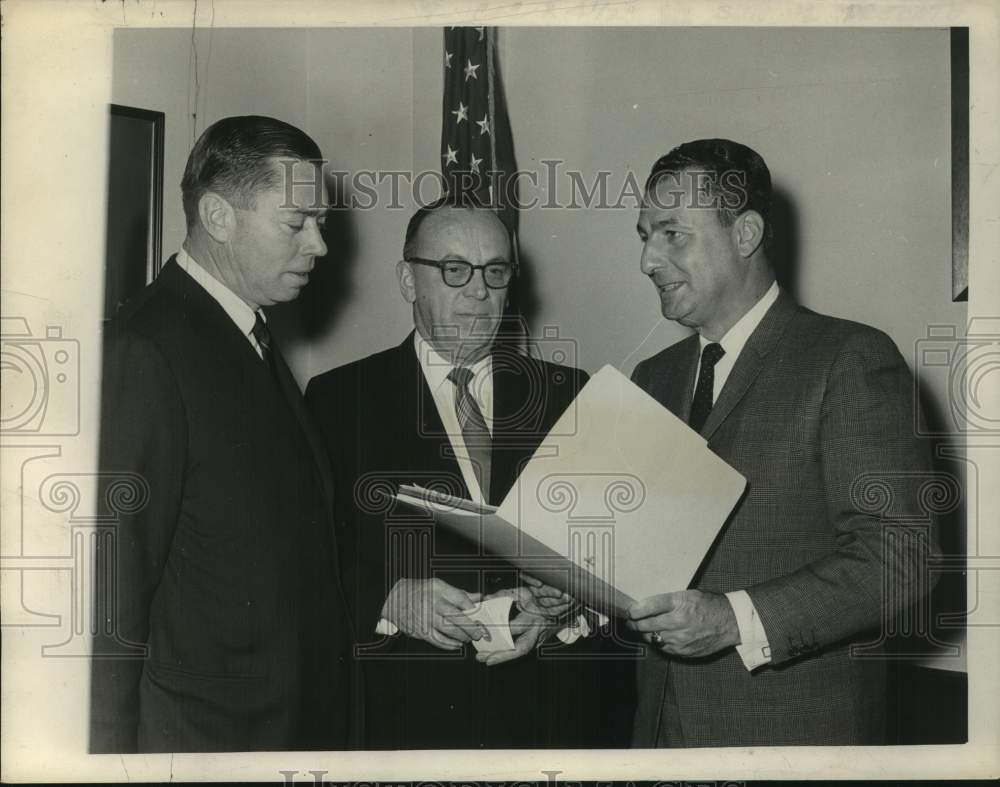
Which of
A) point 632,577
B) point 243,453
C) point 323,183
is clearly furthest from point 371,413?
point 632,577

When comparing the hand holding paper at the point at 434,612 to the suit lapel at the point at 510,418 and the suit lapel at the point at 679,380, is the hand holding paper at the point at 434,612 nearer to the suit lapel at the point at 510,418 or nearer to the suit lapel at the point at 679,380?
the suit lapel at the point at 510,418

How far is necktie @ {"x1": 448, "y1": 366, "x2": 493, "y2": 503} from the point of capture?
2.24m

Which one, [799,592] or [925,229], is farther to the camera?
[925,229]

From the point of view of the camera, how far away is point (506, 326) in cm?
226

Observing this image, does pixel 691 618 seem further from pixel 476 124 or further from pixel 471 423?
pixel 476 124

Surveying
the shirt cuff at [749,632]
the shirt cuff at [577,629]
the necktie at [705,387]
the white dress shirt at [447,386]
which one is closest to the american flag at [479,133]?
the white dress shirt at [447,386]

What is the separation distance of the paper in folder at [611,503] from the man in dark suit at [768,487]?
0.04 meters

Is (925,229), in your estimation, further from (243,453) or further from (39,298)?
(39,298)

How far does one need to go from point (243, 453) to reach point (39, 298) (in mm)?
600

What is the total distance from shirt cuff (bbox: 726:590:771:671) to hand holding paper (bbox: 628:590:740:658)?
1 centimetres

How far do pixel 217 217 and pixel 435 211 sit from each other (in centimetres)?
48

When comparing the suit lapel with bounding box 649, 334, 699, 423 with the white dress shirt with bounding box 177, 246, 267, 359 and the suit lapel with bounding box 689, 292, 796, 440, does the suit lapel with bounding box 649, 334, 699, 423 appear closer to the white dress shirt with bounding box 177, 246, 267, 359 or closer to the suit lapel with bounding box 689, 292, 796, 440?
the suit lapel with bounding box 689, 292, 796, 440

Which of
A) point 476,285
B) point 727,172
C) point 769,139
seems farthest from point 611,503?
point 769,139

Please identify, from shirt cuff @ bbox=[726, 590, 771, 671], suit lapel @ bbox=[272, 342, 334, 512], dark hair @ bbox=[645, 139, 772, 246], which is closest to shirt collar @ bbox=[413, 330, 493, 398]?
suit lapel @ bbox=[272, 342, 334, 512]
